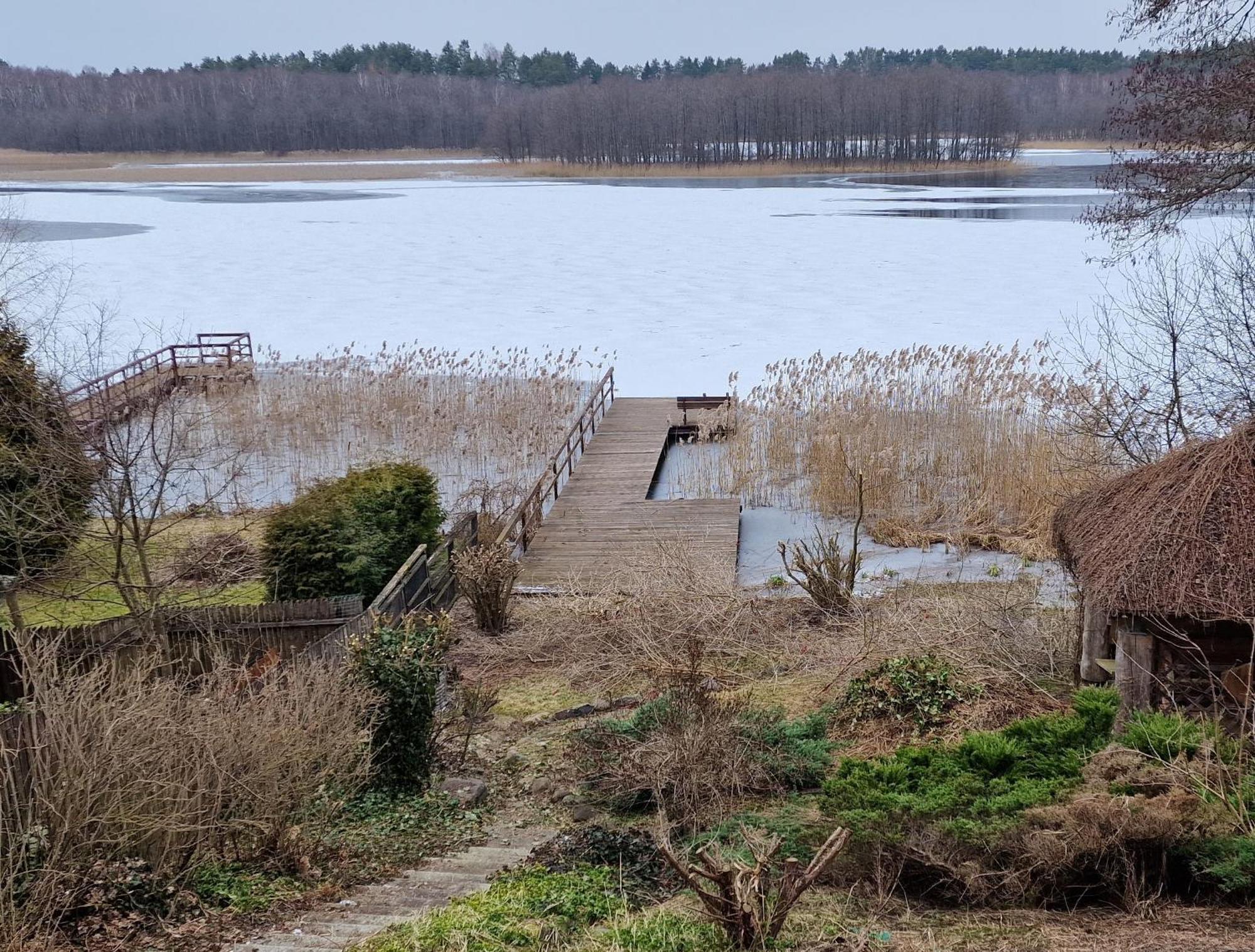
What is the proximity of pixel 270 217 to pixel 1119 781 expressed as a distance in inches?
1884

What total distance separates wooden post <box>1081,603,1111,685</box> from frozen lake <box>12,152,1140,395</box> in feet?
37.3

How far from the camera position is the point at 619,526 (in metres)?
16.0

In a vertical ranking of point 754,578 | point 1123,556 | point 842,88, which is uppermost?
point 842,88

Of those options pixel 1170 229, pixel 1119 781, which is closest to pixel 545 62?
pixel 1170 229

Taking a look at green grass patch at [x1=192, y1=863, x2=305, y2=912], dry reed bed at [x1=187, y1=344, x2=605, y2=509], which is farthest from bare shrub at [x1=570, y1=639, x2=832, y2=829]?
dry reed bed at [x1=187, y1=344, x2=605, y2=509]

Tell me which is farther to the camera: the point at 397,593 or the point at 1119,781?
the point at 397,593

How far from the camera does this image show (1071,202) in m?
47.0

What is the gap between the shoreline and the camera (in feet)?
241

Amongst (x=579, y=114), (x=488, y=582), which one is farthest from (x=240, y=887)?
(x=579, y=114)

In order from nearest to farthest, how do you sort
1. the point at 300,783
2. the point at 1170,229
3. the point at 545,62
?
the point at 300,783 < the point at 1170,229 < the point at 545,62

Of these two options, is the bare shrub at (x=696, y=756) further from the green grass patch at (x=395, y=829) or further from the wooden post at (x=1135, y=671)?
the wooden post at (x=1135, y=671)

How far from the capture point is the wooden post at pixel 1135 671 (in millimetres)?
7406

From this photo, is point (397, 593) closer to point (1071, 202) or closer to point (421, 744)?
point (421, 744)

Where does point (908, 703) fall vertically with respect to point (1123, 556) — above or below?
below
